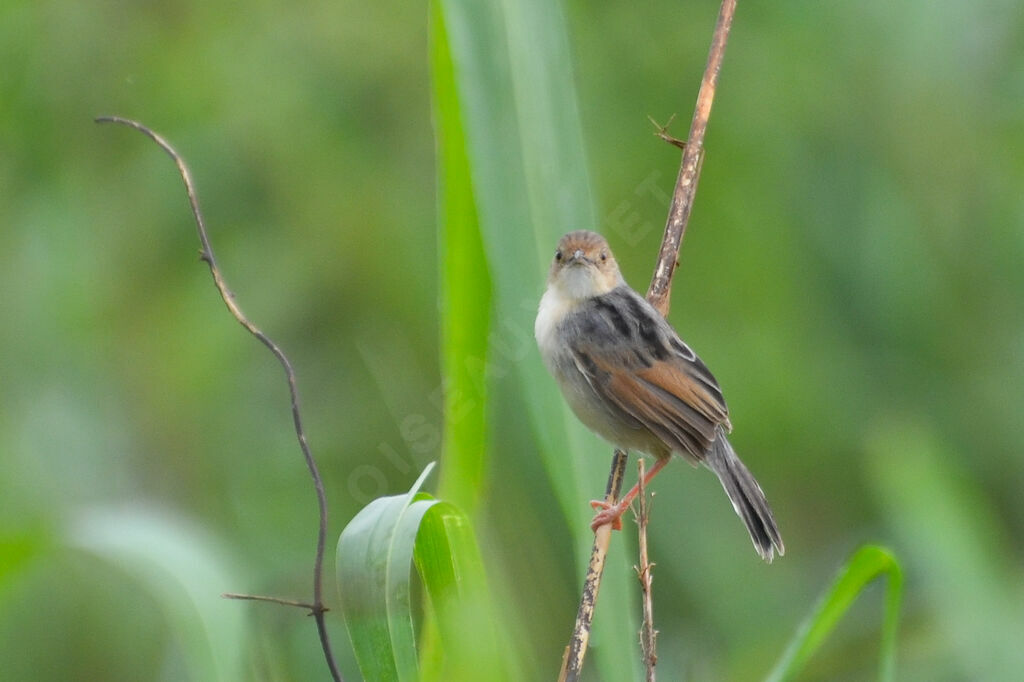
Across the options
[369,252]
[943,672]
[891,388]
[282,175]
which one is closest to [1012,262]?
[891,388]

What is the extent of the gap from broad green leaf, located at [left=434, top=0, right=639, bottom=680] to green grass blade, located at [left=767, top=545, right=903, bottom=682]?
0.44 m

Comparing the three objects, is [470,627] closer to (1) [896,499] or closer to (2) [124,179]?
(1) [896,499]

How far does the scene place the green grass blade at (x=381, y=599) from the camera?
6.48ft

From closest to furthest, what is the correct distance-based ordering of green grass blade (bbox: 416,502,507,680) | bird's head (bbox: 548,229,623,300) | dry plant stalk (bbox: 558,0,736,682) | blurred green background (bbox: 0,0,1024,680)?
green grass blade (bbox: 416,502,507,680) < dry plant stalk (bbox: 558,0,736,682) < bird's head (bbox: 548,229,623,300) < blurred green background (bbox: 0,0,1024,680)

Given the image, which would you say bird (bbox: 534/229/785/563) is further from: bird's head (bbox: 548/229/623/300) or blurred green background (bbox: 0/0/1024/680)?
blurred green background (bbox: 0/0/1024/680)

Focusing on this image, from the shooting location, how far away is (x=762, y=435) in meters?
4.59

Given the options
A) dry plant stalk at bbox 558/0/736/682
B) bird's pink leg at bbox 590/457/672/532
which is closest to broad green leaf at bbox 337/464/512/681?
bird's pink leg at bbox 590/457/672/532

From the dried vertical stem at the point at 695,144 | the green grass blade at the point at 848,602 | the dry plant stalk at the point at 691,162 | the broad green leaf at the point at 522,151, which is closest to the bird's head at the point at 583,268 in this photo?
the dry plant stalk at the point at 691,162

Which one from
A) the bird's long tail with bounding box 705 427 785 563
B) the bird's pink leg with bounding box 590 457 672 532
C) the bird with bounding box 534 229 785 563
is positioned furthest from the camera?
the bird with bounding box 534 229 785 563

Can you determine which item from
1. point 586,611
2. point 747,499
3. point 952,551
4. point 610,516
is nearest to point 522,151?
point 610,516

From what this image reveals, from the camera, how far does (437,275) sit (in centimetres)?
458

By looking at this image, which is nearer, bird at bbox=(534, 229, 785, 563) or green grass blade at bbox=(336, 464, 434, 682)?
green grass blade at bbox=(336, 464, 434, 682)

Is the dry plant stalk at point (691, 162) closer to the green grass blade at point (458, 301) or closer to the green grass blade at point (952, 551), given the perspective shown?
the green grass blade at point (458, 301)

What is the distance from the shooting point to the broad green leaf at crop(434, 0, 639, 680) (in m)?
2.73
